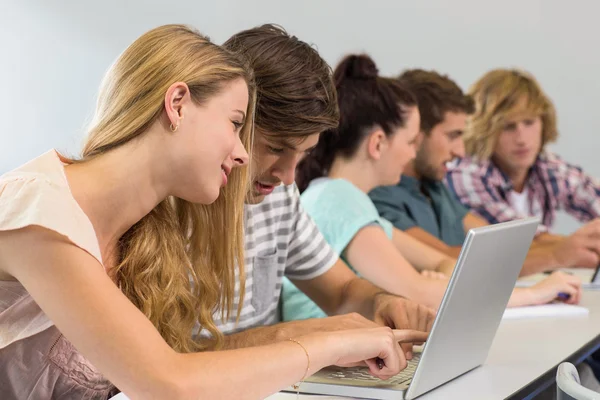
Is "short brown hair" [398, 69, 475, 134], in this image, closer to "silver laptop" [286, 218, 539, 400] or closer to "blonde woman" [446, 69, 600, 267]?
"blonde woman" [446, 69, 600, 267]

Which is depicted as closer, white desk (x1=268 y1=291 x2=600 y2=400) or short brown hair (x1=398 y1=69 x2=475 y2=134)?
white desk (x1=268 y1=291 x2=600 y2=400)

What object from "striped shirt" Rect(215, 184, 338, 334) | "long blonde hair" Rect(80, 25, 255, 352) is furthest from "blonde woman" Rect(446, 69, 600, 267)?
"long blonde hair" Rect(80, 25, 255, 352)

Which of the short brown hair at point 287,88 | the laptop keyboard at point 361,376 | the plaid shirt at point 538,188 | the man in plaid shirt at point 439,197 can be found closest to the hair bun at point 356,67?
the man in plaid shirt at point 439,197

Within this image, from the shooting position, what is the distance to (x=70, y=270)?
1.06 meters

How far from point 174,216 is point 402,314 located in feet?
1.64

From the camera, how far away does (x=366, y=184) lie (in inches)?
94.0

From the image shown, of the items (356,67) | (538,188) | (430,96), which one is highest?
(356,67)

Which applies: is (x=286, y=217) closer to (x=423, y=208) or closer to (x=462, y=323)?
(x=462, y=323)

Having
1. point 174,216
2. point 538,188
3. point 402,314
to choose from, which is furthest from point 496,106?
point 174,216

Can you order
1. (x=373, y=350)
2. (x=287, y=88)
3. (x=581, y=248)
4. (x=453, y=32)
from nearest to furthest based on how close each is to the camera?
(x=373, y=350) < (x=287, y=88) < (x=581, y=248) < (x=453, y=32)

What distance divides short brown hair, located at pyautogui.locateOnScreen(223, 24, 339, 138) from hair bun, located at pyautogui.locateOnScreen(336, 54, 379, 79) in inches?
29.5

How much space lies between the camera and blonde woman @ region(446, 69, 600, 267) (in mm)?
3873

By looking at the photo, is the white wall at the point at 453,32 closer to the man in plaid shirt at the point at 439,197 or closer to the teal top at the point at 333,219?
the man in plaid shirt at the point at 439,197

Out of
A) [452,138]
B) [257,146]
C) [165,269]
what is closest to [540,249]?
[452,138]
